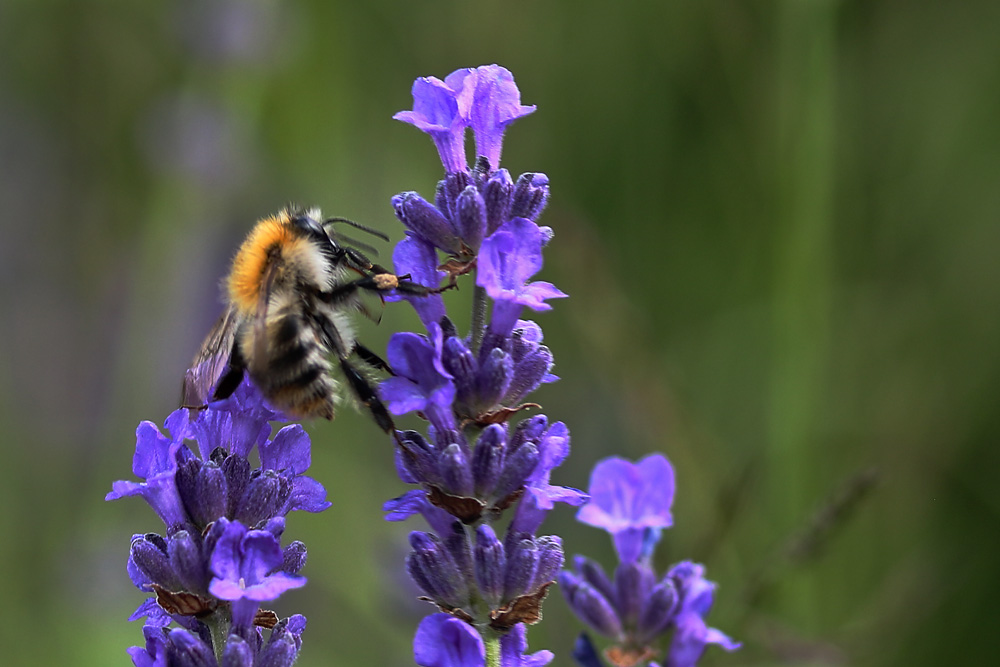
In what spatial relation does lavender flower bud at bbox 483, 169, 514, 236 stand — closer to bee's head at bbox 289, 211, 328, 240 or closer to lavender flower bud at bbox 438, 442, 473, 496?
lavender flower bud at bbox 438, 442, 473, 496

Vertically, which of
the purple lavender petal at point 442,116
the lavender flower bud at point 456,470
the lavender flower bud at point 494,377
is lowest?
the lavender flower bud at point 456,470

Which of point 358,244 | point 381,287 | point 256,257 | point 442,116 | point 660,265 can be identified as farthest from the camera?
point 660,265

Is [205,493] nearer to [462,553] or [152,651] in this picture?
[152,651]

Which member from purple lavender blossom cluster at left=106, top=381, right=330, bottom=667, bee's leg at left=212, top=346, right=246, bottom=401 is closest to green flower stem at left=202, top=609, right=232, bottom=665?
purple lavender blossom cluster at left=106, top=381, right=330, bottom=667

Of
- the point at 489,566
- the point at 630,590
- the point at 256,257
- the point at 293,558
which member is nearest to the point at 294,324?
the point at 256,257

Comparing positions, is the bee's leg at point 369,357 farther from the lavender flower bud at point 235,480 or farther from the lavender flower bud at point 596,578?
the lavender flower bud at point 596,578

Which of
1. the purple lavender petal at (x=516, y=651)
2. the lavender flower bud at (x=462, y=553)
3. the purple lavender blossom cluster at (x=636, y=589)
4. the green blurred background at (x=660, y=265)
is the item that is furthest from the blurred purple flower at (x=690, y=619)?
the green blurred background at (x=660, y=265)

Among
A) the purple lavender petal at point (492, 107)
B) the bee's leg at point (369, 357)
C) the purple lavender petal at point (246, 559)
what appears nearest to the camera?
the purple lavender petal at point (246, 559)
